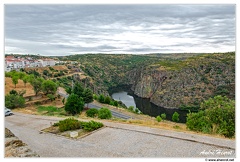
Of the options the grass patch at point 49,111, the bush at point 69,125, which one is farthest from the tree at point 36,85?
the bush at point 69,125

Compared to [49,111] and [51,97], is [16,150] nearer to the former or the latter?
[49,111]

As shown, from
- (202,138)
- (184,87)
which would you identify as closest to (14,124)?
(202,138)

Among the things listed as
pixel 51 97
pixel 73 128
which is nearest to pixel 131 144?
pixel 73 128

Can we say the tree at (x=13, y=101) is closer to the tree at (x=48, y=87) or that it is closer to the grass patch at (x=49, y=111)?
the grass patch at (x=49, y=111)

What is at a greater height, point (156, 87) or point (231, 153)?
point (231, 153)

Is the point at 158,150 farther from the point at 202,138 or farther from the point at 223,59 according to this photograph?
the point at 223,59

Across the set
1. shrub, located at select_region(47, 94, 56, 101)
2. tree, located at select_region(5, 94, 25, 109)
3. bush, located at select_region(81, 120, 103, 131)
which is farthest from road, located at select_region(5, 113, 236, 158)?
shrub, located at select_region(47, 94, 56, 101)

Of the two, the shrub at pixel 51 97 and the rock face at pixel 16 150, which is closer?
the rock face at pixel 16 150
